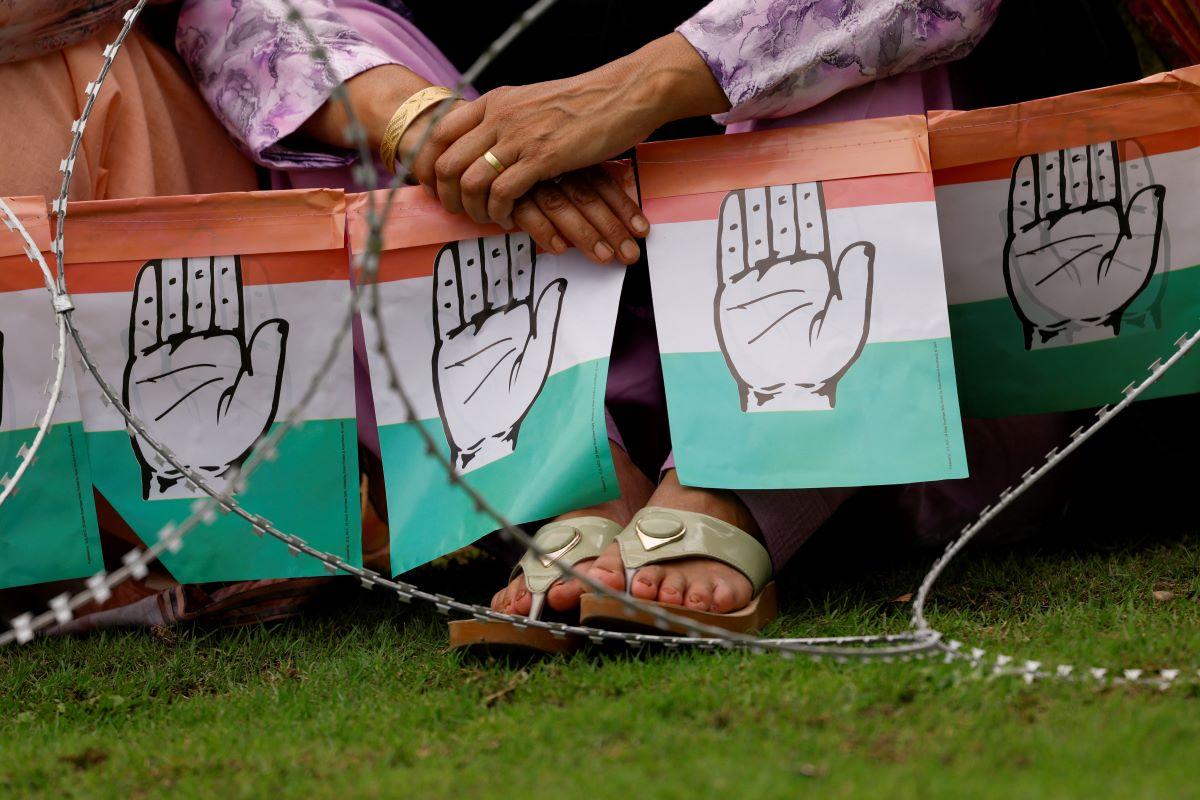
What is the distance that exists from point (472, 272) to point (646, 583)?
0.44 metres

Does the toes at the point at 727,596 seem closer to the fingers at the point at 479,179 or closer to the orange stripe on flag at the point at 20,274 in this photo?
the fingers at the point at 479,179

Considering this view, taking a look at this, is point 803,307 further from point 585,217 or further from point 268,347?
point 268,347

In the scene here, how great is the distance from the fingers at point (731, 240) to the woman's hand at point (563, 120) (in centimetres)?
11

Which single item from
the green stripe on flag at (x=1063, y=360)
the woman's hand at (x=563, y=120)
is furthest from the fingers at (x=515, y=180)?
the green stripe on flag at (x=1063, y=360)

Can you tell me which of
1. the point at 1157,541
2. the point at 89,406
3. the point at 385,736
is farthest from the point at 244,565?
the point at 1157,541

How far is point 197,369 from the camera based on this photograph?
1433 millimetres

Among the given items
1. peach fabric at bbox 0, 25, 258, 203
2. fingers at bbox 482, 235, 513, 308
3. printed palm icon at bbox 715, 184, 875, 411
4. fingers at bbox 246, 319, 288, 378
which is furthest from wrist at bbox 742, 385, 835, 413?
peach fabric at bbox 0, 25, 258, 203

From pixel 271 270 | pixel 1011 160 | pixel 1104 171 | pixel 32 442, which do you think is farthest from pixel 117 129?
pixel 1104 171

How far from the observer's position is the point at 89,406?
1405 millimetres

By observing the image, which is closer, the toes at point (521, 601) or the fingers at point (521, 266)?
the toes at point (521, 601)

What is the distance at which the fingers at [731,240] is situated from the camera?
4.43 ft

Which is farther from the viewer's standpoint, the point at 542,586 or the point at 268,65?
the point at 268,65

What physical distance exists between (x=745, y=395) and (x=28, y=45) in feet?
3.08

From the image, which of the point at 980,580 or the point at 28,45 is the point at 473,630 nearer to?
the point at 980,580
